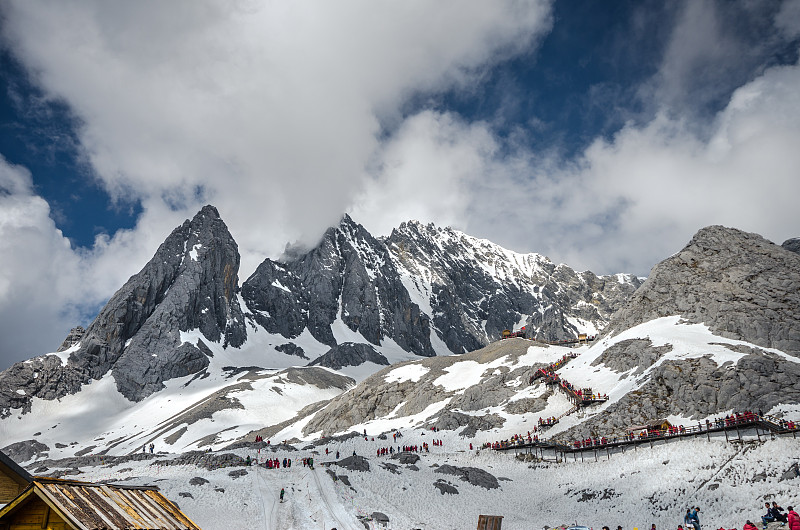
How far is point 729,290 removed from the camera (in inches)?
2830

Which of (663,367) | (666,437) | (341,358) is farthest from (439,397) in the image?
(341,358)

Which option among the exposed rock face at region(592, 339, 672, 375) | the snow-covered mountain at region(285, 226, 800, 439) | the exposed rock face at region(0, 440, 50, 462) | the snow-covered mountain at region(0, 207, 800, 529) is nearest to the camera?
the snow-covered mountain at region(0, 207, 800, 529)

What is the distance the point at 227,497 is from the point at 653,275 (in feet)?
264

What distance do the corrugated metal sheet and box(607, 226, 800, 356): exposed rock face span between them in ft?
A: 236

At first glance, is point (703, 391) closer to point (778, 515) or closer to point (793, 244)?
point (778, 515)

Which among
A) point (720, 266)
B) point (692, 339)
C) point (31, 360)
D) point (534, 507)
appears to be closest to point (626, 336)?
point (692, 339)

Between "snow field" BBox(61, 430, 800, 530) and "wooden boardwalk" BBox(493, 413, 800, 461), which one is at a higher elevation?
"wooden boardwalk" BBox(493, 413, 800, 461)

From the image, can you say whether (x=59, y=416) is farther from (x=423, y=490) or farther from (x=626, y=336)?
(x=626, y=336)

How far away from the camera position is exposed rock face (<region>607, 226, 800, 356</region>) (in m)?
63.1

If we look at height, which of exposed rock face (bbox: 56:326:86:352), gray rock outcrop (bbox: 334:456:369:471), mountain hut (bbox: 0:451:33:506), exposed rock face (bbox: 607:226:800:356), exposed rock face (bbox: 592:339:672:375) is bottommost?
gray rock outcrop (bbox: 334:456:369:471)

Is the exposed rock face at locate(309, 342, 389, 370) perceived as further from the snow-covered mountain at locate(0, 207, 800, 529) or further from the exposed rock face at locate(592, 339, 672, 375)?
the exposed rock face at locate(592, 339, 672, 375)

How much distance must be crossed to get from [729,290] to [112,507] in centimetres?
8376

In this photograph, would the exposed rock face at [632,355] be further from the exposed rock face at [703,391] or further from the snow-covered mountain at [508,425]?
the exposed rock face at [703,391]

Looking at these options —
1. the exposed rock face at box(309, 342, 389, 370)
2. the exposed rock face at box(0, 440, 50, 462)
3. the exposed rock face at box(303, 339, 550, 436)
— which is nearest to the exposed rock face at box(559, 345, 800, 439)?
the exposed rock face at box(303, 339, 550, 436)
